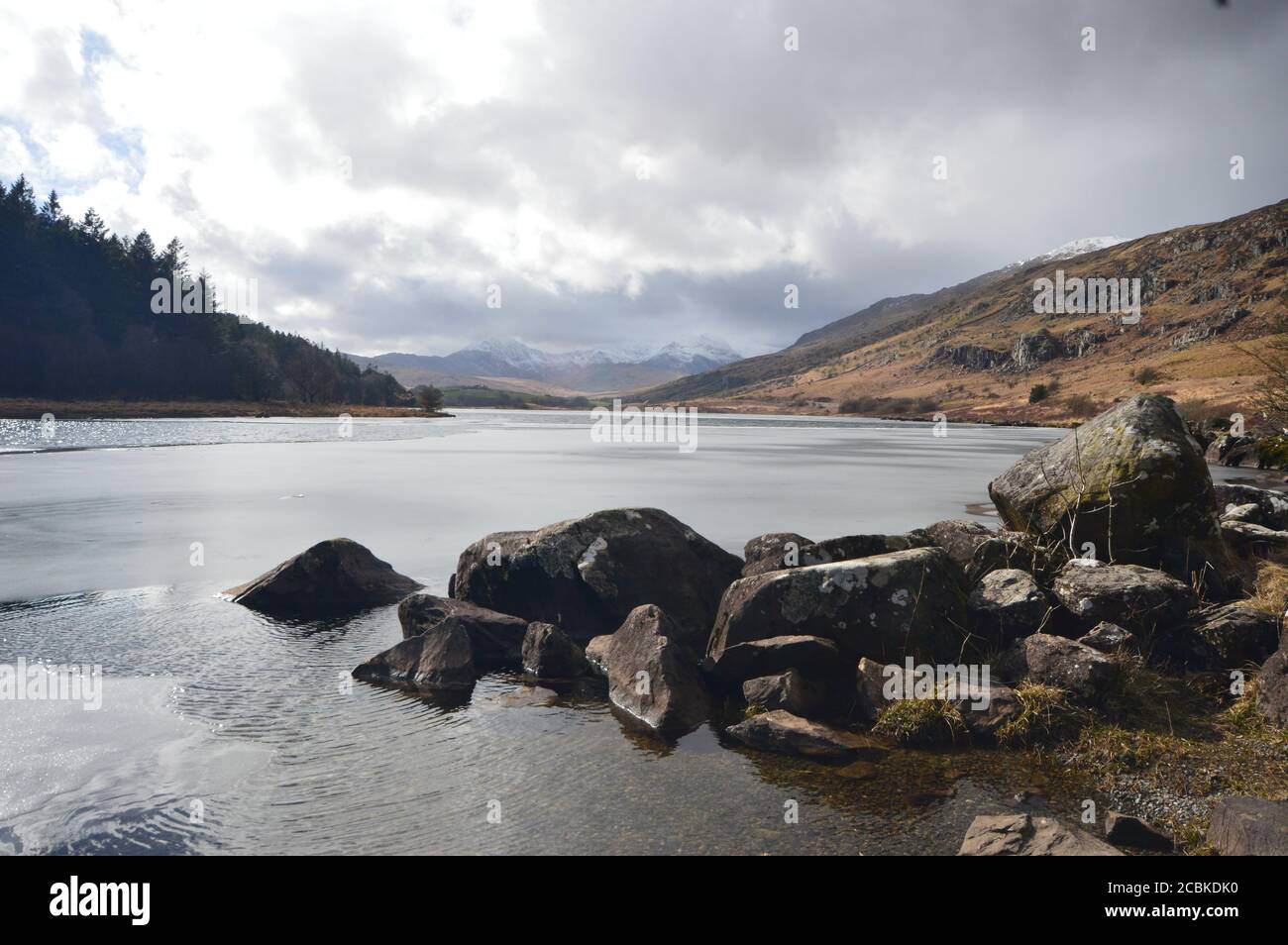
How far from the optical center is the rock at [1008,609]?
1005 cm

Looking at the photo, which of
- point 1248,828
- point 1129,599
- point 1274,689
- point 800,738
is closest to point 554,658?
point 800,738

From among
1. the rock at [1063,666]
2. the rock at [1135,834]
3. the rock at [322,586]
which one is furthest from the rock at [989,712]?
the rock at [322,586]

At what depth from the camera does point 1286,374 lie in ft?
57.1

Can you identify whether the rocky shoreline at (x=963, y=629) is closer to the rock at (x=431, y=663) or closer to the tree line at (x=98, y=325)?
the rock at (x=431, y=663)

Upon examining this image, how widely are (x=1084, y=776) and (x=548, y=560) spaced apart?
8.10 m

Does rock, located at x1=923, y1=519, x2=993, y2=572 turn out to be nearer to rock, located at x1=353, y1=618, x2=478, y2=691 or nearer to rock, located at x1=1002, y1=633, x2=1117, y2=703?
rock, located at x1=1002, y1=633, x2=1117, y2=703

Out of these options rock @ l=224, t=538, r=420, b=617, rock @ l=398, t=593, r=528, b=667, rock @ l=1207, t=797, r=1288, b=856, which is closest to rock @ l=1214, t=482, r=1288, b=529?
rock @ l=1207, t=797, r=1288, b=856

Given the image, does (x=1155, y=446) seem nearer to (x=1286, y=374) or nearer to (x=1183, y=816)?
(x=1183, y=816)

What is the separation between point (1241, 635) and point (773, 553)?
6.32 m

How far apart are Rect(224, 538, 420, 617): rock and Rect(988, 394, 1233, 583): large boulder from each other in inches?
489

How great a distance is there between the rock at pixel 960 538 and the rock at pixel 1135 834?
6.25 meters

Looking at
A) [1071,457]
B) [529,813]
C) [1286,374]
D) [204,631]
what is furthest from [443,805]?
[1286,374]

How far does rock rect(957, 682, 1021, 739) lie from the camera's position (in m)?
8.23

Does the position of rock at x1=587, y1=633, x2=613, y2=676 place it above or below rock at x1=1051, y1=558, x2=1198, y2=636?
below
